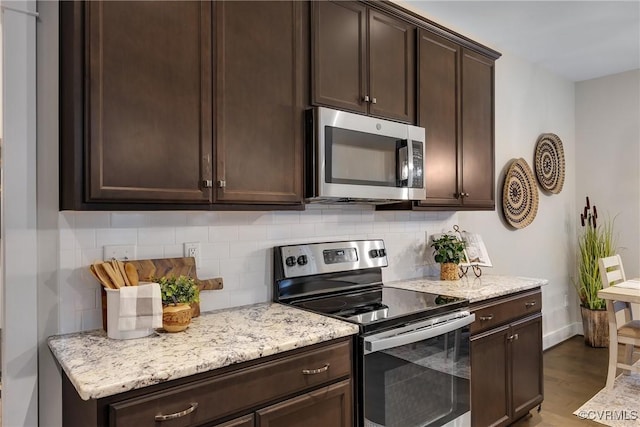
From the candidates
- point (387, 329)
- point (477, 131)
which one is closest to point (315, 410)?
point (387, 329)

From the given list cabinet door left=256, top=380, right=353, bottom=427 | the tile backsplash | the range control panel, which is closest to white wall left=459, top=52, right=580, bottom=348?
the tile backsplash

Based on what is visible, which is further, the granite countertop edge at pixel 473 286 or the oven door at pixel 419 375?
the granite countertop edge at pixel 473 286

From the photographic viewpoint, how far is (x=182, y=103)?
5.35 feet

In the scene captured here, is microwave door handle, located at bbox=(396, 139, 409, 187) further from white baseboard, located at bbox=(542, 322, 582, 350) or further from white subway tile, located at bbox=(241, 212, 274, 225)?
white baseboard, located at bbox=(542, 322, 582, 350)

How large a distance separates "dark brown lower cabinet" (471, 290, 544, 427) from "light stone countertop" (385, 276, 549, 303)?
0.06m

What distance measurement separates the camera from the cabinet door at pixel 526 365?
8.69ft

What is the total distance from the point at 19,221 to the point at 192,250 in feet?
2.15

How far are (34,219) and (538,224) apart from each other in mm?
4047

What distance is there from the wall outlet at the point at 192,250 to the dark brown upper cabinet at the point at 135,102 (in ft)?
1.14

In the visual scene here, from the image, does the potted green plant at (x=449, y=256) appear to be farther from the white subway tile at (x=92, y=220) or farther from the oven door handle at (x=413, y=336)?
the white subway tile at (x=92, y=220)

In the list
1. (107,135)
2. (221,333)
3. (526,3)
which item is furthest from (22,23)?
(526,3)

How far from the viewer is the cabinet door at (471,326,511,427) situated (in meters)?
2.39

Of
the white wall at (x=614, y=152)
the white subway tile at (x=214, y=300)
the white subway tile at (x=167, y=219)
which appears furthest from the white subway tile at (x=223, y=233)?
the white wall at (x=614, y=152)

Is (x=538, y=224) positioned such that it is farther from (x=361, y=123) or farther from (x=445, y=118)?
(x=361, y=123)
